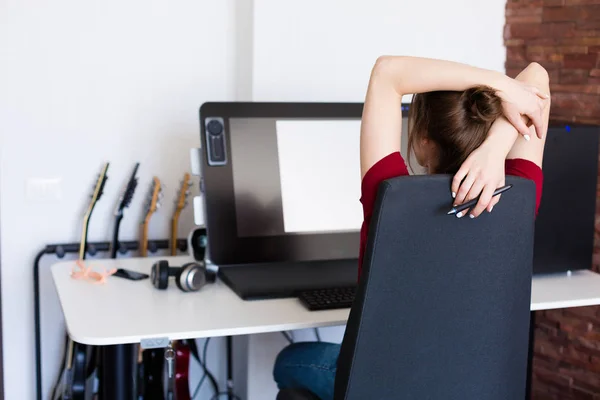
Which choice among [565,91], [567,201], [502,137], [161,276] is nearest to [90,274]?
[161,276]

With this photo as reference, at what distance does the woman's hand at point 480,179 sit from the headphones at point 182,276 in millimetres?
821

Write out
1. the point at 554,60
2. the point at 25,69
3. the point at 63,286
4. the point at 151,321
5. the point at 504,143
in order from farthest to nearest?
1. the point at 554,60
2. the point at 25,69
3. the point at 63,286
4. the point at 151,321
5. the point at 504,143

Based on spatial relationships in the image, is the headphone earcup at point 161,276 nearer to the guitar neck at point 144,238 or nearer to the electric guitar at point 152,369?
the electric guitar at point 152,369

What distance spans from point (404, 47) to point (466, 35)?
0.23 metres

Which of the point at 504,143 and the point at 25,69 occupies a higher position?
the point at 25,69

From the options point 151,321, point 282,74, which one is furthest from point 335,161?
point 151,321

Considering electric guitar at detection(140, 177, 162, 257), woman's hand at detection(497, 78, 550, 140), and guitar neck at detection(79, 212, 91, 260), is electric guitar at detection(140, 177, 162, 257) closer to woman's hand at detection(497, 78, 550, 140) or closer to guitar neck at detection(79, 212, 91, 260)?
guitar neck at detection(79, 212, 91, 260)

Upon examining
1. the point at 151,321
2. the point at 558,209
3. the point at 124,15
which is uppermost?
the point at 124,15

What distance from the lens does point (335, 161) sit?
7.26 feet

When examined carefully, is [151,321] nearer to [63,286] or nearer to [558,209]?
[63,286]

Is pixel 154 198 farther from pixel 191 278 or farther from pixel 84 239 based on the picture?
pixel 191 278

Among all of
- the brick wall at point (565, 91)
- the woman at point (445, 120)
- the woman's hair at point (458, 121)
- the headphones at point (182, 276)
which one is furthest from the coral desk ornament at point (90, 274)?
the brick wall at point (565, 91)

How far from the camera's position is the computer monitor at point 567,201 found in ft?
7.07

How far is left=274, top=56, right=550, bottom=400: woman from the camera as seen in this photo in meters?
1.34
